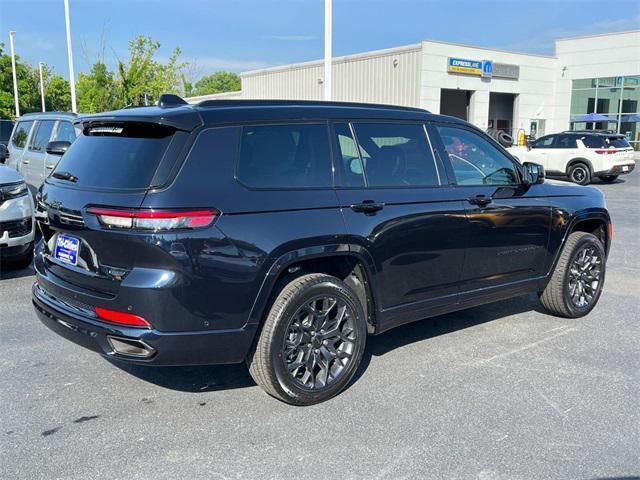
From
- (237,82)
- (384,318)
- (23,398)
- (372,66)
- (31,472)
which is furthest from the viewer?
(237,82)

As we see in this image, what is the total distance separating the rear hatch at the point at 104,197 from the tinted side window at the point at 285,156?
1.32ft

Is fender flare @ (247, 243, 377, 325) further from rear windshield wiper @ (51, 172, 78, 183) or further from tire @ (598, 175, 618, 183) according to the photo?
tire @ (598, 175, 618, 183)

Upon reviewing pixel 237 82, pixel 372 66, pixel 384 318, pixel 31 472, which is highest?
pixel 237 82

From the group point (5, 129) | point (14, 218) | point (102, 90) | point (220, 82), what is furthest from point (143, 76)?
Answer: point (220, 82)

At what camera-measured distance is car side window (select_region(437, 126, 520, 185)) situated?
4547 mm

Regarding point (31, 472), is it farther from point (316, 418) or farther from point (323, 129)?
point (323, 129)

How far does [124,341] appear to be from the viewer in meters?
3.20

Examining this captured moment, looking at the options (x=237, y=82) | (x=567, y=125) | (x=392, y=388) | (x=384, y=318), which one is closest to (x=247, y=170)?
(x=384, y=318)

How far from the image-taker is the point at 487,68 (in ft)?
104

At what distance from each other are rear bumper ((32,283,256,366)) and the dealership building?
27.6 metres

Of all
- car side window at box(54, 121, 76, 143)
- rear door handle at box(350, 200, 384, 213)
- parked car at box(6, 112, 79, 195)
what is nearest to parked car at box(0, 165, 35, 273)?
parked car at box(6, 112, 79, 195)

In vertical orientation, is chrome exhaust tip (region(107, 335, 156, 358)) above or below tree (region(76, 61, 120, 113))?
below

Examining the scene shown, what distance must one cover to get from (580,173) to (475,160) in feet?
55.0

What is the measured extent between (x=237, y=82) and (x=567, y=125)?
10945cm
